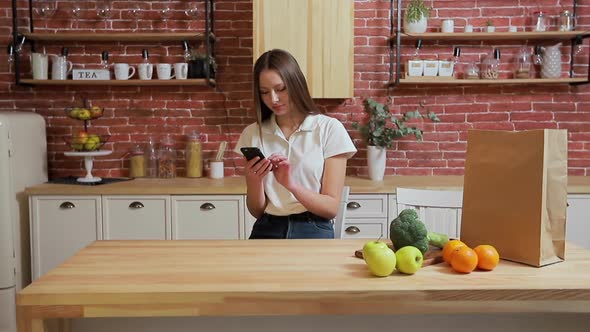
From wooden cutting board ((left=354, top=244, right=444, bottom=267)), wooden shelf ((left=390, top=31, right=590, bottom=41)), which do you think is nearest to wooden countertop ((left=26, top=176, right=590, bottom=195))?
wooden shelf ((left=390, top=31, right=590, bottom=41))

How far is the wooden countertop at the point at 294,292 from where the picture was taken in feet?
4.40

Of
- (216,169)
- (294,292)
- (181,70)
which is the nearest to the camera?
(294,292)

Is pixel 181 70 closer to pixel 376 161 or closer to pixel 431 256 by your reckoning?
pixel 376 161

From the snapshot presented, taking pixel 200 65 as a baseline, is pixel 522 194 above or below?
below

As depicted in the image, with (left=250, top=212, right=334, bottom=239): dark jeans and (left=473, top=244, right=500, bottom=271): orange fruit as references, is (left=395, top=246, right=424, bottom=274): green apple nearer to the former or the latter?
(left=473, top=244, right=500, bottom=271): orange fruit

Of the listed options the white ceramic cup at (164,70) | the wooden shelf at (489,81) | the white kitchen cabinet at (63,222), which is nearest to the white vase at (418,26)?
the wooden shelf at (489,81)

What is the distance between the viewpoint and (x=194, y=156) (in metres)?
3.91

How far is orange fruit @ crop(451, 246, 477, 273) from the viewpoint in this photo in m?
1.47

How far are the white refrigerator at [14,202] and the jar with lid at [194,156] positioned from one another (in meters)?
0.98

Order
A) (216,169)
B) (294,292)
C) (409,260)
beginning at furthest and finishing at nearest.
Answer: (216,169) < (409,260) < (294,292)

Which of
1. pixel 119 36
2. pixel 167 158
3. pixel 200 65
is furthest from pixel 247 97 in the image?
pixel 119 36

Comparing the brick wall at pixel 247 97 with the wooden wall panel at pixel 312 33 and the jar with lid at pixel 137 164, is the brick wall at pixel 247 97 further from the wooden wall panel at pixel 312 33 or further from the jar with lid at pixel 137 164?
the wooden wall panel at pixel 312 33

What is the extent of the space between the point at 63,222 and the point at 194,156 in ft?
3.13

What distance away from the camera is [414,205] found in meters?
2.39
